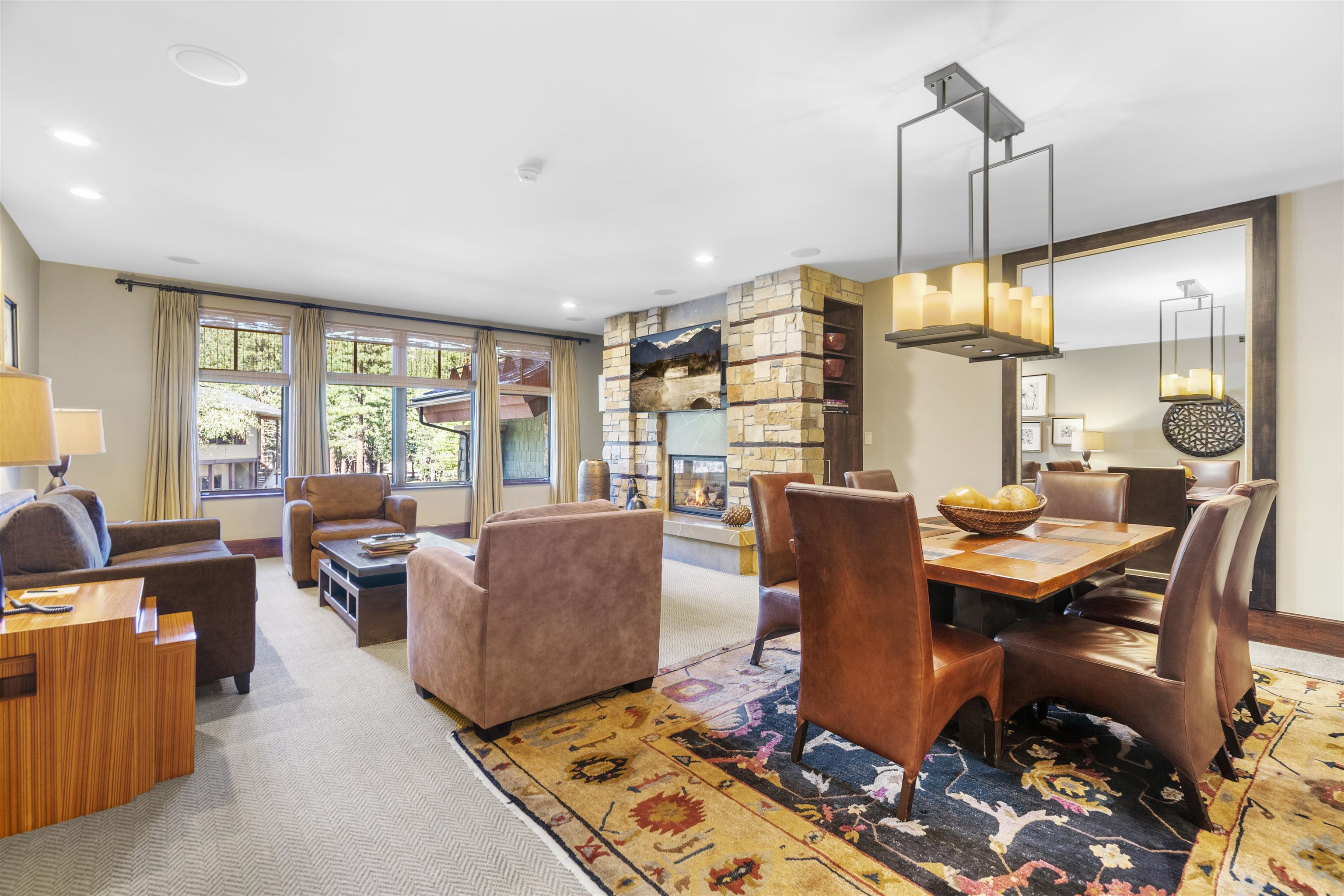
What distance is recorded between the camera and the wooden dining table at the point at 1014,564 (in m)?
1.67

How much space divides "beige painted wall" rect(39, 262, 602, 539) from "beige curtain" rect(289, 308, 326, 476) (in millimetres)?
606

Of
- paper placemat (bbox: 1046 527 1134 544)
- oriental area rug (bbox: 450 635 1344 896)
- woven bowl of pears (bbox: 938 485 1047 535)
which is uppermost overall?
woven bowl of pears (bbox: 938 485 1047 535)

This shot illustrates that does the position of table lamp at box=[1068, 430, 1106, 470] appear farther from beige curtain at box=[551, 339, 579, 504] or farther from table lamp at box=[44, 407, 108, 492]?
table lamp at box=[44, 407, 108, 492]

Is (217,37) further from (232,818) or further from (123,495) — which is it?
(123,495)

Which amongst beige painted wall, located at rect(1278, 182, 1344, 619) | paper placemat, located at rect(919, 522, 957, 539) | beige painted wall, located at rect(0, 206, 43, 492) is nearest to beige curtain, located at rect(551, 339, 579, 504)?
beige painted wall, located at rect(0, 206, 43, 492)

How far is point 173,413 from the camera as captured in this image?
5152mm

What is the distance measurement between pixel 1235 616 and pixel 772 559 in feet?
5.49

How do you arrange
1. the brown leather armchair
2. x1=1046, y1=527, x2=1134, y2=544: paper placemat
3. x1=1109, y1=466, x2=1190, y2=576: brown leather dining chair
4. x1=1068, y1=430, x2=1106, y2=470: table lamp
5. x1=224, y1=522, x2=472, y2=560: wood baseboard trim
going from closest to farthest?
x1=1046, y1=527, x2=1134, y2=544: paper placemat → x1=1109, y1=466, x2=1190, y2=576: brown leather dining chair → x1=1068, y1=430, x2=1106, y2=470: table lamp → the brown leather armchair → x1=224, y1=522, x2=472, y2=560: wood baseboard trim

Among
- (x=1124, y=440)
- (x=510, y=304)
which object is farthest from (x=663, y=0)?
(x=510, y=304)

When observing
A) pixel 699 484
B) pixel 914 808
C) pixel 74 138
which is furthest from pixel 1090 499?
pixel 74 138

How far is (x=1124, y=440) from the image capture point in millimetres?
3826

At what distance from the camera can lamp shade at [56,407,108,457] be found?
10.5ft

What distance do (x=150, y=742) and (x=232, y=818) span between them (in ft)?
1.25

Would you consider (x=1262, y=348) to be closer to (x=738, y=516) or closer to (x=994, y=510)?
(x=994, y=510)
